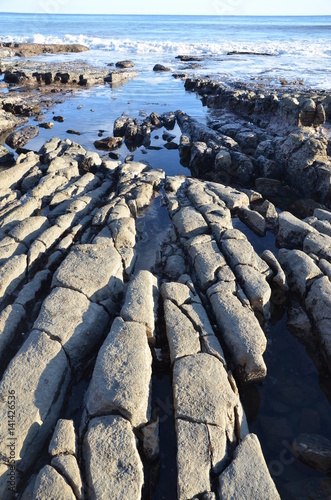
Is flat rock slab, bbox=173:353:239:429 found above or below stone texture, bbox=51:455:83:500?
above

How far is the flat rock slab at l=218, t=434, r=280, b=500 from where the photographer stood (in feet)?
16.9

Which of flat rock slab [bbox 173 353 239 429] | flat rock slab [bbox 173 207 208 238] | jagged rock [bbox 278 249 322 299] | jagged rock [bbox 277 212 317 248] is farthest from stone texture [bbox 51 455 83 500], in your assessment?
jagged rock [bbox 277 212 317 248]

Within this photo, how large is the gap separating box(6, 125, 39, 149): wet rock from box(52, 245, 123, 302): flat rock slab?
1683 cm

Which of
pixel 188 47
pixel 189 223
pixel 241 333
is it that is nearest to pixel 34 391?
pixel 241 333

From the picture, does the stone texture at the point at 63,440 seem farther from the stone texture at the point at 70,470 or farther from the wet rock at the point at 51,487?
the wet rock at the point at 51,487

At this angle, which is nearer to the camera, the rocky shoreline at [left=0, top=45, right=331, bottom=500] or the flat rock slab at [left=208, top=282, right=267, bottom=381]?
the rocky shoreline at [left=0, top=45, right=331, bottom=500]

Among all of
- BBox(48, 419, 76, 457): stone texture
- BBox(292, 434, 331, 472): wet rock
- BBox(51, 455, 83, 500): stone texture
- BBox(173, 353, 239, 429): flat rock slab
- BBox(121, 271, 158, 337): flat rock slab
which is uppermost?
BBox(121, 271, 158, 337): flat rock slab

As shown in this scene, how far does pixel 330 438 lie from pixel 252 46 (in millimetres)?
98040

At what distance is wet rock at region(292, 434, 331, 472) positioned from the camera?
20.4ft

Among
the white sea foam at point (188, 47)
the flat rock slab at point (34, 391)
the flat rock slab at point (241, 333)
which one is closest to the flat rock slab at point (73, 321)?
the flat rock slab at point (34, 391)

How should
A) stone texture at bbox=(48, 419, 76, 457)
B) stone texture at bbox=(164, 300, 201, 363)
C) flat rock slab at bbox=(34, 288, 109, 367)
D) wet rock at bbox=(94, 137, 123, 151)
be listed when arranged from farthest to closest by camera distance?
wet rock at bbox=(94, 137, 123, 151), flat rock slab at bbox=(34, 288, 109, 367), stone texture at bbox=(164, 300, 201, 363), stone texture at bbox=(48, 419, 76, 457)

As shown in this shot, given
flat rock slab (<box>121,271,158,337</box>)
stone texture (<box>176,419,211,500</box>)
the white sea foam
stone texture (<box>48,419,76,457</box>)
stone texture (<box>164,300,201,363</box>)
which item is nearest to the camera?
stone texture (<box>176,419,211,500</box>)

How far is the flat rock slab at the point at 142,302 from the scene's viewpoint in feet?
25.6

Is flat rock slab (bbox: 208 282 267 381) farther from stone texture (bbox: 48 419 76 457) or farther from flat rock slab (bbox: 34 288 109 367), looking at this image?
stone texture (bbox: 48 419 76 457)
